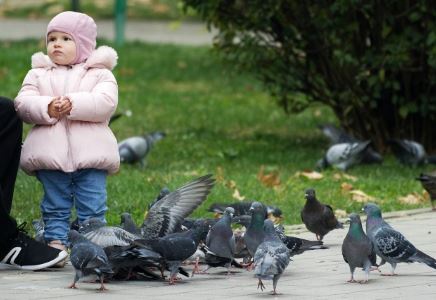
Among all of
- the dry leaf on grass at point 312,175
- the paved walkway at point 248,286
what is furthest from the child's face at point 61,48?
the dry leaf on grass at point 312,175

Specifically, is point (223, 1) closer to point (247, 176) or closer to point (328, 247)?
point (247, 176)

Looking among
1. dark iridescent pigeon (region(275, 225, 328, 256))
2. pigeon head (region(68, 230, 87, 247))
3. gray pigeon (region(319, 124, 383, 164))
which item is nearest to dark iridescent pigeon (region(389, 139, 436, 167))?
gray pigeon (region(319, 124, 383, 164))

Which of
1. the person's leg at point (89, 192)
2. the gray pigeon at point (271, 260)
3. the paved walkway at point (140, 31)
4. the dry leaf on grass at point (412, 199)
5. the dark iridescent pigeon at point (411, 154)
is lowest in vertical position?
the gray pigeon at point (271, 260)

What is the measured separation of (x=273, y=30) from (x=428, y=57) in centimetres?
185

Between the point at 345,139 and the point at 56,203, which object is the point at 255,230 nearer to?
the point at 56,203

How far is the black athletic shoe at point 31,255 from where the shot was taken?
293 inches

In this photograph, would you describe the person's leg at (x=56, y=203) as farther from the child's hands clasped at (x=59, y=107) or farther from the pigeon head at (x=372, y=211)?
the pigeon head at (x=372, y=211)

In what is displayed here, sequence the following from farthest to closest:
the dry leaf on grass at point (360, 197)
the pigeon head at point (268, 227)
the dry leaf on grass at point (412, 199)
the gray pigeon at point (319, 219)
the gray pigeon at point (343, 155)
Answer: the gray pigeon at point (343, 155) < the dry leaf on grass at point (412, 199) < the dry leaf on grass at point (360, 197) < the gray pigeon at point (319, 219) < the pigeon head at point (268, 227)

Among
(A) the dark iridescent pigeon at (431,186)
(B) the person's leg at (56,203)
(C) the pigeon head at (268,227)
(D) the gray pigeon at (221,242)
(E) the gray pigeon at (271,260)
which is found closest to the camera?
(E) the gray pigeon at (271,260)

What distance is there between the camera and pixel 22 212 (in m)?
9.57

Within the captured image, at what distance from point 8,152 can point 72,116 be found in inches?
17.3

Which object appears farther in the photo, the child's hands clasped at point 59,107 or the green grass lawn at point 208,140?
the green grass lawn at point 208,140

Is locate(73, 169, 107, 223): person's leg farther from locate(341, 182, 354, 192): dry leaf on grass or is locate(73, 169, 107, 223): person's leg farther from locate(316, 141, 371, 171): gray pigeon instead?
locate(316, 141, 371, 171): gray pigeon

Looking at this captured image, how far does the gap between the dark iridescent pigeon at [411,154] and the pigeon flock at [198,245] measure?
5205 mm
